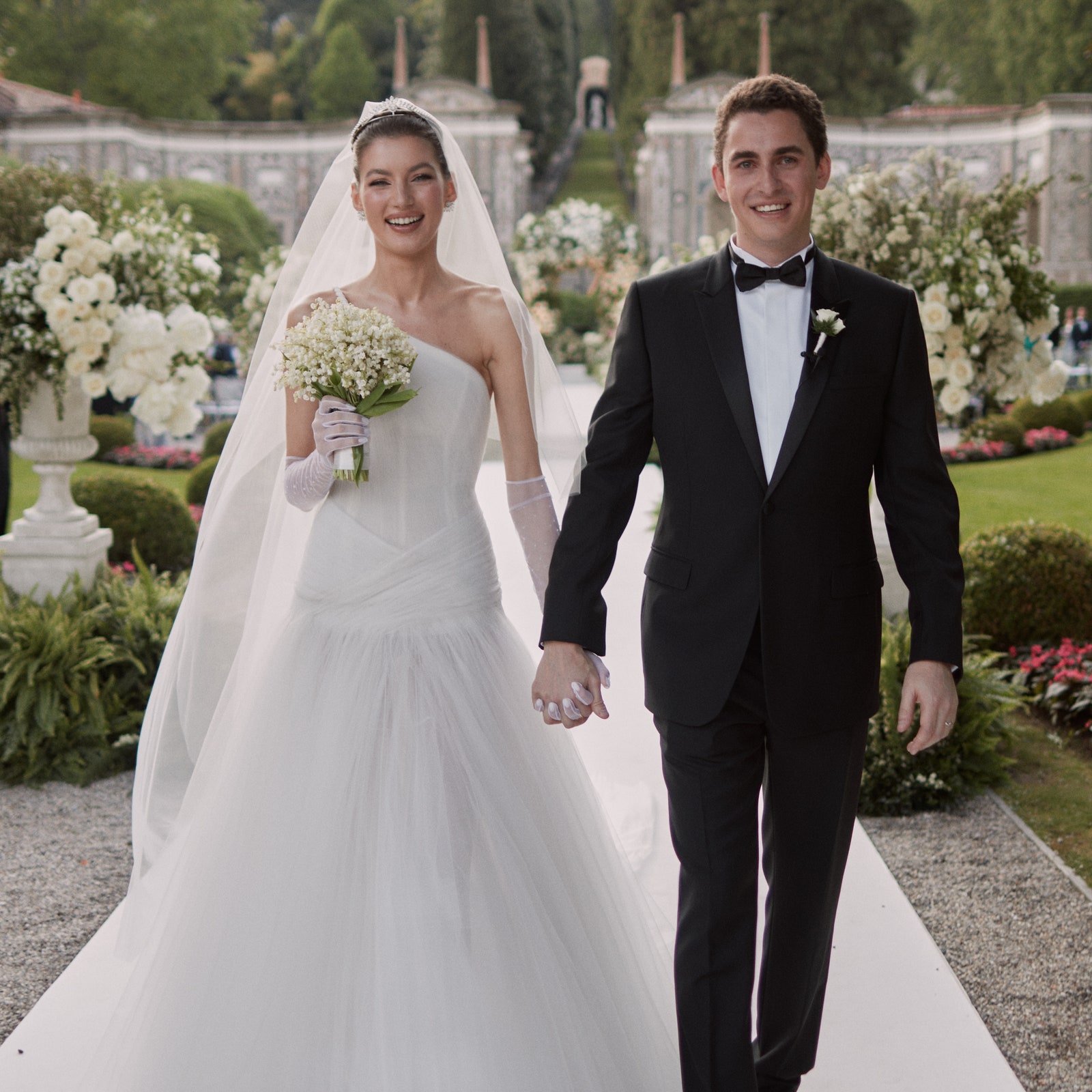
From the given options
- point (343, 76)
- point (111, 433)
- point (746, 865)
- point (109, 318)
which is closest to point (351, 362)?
point (746, 865)

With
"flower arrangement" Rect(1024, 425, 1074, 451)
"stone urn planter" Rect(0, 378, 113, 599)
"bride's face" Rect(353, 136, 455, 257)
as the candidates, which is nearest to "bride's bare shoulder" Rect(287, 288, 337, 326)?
"bride's face" Rect(353, 136, 455, 257)

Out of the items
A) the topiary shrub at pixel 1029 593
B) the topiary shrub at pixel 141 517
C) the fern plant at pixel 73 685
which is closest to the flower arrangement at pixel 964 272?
the topiary shrub at pixel 1029 593

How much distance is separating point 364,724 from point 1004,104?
52.0 m

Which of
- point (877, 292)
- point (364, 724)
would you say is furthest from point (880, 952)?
point (877, 292)

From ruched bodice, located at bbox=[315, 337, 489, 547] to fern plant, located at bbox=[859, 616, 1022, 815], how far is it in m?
2.37

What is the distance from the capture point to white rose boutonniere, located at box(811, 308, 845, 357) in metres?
2.29

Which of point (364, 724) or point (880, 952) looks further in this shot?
point (880, 952)

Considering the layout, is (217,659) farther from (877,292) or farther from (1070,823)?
(1070,823)

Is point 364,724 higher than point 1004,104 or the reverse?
the reverse

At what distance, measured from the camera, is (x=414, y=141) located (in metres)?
2.87

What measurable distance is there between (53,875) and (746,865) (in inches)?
111

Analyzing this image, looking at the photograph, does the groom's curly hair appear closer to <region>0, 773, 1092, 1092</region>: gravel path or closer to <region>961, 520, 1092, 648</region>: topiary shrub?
<region>0, 773, 1092, 1092</region>: gravel path

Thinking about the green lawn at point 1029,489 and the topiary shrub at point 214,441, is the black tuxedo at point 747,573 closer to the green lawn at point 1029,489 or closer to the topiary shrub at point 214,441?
the green lawn at point 1029,489

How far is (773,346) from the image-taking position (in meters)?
2.40
